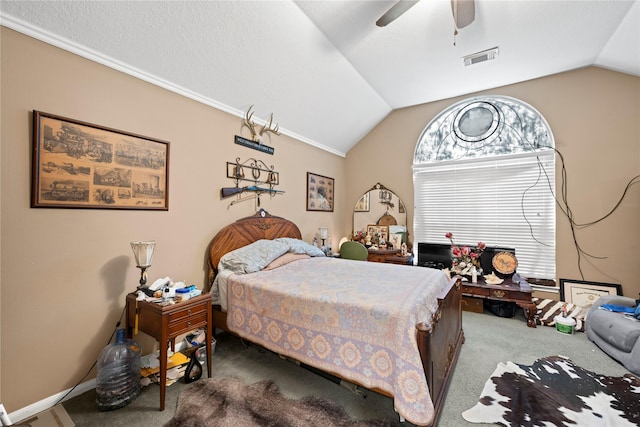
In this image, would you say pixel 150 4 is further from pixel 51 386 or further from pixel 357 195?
pixel 357 195

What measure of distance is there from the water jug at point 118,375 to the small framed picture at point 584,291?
15.9ft

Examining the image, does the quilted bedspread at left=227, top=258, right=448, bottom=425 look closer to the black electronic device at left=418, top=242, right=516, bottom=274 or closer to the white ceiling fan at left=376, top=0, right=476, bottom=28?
the black electronic device at left=418, top=242, right=516, bottom=274

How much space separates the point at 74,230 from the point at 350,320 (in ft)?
7.05

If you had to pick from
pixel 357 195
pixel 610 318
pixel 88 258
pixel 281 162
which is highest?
pixel 281 162

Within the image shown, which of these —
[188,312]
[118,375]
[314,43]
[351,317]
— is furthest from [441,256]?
[118,375]

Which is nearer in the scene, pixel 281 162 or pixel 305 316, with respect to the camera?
pixel 305 316

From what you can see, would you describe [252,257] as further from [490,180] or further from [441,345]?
[490,180]

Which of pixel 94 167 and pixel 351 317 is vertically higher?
pixel 94 167

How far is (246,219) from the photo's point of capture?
3244 millimetres

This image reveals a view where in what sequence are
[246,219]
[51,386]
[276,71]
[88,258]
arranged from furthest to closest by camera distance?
1. [246,219]
2. [276,71]
3. [88,258]
4. [51,386]

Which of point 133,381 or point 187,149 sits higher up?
point 187,149

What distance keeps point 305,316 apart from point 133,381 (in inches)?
53.5

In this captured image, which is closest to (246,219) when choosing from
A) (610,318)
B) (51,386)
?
(51,386)

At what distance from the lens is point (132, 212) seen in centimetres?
223
